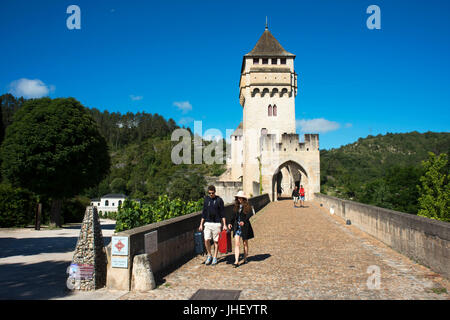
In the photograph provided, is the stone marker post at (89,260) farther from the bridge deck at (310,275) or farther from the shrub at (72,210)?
the shrub at (72,210)

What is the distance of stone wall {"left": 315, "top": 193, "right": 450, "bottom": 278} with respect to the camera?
5688mm

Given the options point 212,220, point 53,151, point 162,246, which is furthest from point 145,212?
point 53,151

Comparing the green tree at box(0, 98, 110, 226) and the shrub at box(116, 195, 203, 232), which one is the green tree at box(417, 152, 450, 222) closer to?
the shrub at box(116, 195, 203, 232)

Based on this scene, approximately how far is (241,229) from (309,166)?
26.5m

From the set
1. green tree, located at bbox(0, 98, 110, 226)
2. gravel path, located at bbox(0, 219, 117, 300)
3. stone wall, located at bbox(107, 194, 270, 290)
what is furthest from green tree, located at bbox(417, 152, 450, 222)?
gravel path, located at bbox(0, 219, 117, 300)

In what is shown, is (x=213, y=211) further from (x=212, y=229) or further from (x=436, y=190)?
(x=436, y=190)

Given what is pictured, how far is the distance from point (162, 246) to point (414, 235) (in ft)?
16.5

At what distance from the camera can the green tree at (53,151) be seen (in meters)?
16.5

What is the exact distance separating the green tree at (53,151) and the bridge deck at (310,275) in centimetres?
1183

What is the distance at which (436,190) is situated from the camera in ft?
134

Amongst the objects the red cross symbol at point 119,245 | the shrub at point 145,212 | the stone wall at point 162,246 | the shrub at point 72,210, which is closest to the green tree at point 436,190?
the shrub at point 72,210

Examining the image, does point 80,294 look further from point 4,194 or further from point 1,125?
point 4,194

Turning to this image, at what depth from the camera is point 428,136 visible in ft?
344

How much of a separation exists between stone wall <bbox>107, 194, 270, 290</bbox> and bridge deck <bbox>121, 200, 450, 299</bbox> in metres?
0.27
